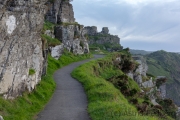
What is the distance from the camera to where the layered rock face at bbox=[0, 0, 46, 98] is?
1360cm

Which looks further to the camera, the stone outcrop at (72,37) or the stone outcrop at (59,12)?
the stone outcrop at (59,12)

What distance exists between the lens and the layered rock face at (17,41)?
535 inches

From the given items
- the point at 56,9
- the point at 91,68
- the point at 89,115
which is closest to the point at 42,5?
the point at 89,115

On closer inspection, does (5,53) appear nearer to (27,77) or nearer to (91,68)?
(27,77)

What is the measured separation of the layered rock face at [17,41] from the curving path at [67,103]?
6.52 feet

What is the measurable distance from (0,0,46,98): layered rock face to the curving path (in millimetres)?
1989

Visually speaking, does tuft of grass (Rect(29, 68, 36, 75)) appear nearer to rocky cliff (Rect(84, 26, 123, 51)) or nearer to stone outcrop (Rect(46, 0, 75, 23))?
stone outcrop (Rect(46, 0, 75, 23))

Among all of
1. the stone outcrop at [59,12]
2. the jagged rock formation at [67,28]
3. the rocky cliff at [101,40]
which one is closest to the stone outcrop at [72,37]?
the jagged rock formation at [67,28]

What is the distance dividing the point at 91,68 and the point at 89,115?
1911 centimetres

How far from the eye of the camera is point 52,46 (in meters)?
35.2

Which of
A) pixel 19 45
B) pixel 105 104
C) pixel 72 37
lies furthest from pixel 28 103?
pixel 72 37

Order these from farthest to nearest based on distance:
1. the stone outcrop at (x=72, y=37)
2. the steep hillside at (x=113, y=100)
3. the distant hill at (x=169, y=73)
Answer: the distant hill at (x=169, y=73)
the stone outcrop at (x=72, y=37)
the steep hillside at (x=113, y=100)

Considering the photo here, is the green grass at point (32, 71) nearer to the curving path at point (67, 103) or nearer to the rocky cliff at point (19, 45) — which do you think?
the rocky cliff at point (19, 45)

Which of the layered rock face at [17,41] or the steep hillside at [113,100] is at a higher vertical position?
the layered rock face at [17,41]
